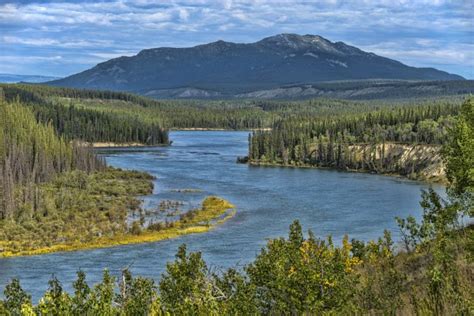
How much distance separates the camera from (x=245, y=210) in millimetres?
96375

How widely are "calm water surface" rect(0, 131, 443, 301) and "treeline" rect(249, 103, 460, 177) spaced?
1215 centimetres

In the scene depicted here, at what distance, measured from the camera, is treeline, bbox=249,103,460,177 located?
534 feet

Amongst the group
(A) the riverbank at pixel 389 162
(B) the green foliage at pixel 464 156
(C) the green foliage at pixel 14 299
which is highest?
(B) the green foliage at pixel 464 156

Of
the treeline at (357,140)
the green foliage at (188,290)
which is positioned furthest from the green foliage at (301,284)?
the treeline at (357,140)

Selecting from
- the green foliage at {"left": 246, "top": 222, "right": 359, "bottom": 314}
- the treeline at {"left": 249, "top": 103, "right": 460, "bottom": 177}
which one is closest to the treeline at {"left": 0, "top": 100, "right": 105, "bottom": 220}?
the treeline at {"left": 249, "top": 103, "right": 460, "bottom": 177}

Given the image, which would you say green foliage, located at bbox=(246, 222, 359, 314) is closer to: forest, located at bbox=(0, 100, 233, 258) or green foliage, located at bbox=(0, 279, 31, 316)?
green foliage, located at bbox=(0, 279, 31, 316)

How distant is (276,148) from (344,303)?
16854cm

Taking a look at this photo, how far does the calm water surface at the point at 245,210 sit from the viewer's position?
61156mm

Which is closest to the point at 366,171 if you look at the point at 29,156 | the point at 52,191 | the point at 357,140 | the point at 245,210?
the point at 357,140

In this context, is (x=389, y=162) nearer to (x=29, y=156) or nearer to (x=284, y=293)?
(x=29, y=156)

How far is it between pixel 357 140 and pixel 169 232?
11097 centimetres

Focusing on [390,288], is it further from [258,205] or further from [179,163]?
[179,163]

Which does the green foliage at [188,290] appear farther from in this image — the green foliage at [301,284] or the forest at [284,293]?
the green foliage at [301,284]

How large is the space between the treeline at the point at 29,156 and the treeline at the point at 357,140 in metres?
57.4
